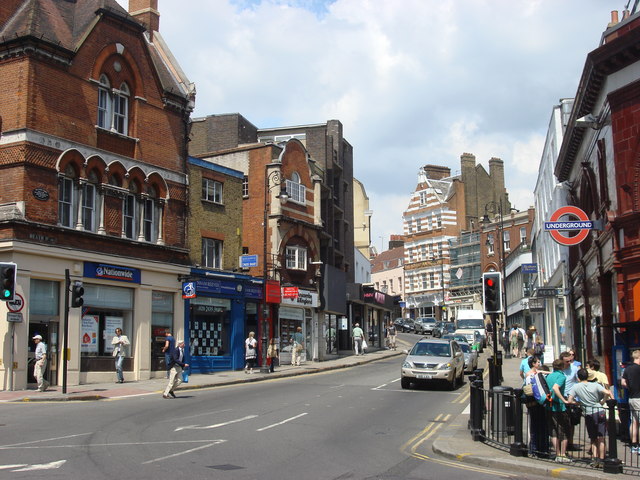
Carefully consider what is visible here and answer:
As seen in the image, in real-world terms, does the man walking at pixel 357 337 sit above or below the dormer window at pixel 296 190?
below

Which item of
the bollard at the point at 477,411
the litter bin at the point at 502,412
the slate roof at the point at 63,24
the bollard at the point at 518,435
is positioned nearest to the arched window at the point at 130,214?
the slate roof at the point at 63,24

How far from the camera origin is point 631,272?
1692cm

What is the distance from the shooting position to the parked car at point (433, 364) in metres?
22.5

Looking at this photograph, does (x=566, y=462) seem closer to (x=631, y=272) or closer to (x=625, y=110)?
(x=631, y=272)

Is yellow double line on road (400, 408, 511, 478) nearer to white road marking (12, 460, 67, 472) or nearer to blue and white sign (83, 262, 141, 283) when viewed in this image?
white road marking (12, 460, 67, 472)

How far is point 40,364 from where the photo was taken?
69.7ft

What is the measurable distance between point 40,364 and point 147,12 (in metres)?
17.6

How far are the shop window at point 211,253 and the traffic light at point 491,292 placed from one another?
18.1 meters

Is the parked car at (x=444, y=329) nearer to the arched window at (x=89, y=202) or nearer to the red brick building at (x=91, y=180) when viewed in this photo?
the red brick building at (x=91, y=180)

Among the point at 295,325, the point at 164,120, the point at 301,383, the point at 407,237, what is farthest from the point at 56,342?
the point at 407,237

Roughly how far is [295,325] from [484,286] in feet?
78.4

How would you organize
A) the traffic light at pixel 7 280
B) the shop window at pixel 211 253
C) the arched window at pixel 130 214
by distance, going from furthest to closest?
the shop window at pixel 211 253
the arched window at pixel 130 214
the traffic light at pixel 7 280

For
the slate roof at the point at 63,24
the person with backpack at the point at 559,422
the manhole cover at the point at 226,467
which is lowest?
the manhole cover at the point at 226,467

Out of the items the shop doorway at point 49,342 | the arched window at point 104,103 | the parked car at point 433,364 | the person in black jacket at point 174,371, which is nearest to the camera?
the person in black jacket at point 174,371
